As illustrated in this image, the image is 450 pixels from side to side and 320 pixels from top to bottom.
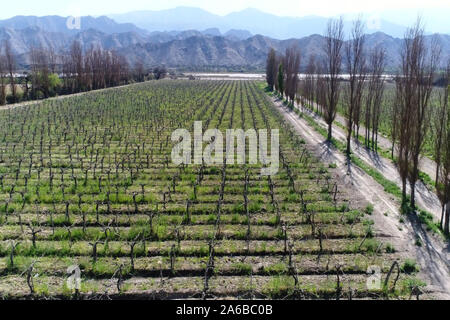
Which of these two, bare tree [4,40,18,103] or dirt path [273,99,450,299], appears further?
bare tree [4,40,18,103]

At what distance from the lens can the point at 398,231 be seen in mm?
10070

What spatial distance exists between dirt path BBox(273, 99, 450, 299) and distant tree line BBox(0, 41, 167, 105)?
36.4 meters

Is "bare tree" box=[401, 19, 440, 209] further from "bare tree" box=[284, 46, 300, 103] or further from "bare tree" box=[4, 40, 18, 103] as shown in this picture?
"bare tree" box=[4, 40, 18, 103]

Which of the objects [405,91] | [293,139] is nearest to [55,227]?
[405,91]

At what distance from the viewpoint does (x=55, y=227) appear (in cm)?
992

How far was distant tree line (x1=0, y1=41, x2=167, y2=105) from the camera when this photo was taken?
42281 millimetres

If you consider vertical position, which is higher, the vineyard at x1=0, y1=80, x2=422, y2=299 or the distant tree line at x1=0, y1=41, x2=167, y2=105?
the distant tree line at x1=0, y1=41, x2=167, y2=105

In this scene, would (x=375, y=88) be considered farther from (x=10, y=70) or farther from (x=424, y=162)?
(x=10, y=70)

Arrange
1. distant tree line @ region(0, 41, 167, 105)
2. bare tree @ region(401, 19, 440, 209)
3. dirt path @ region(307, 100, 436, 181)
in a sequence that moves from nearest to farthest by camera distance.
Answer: bare tree @ region(401, 19, 440, 209), dirt path @ region(307, 100, 436, 181), distant tree line @ region(0, 41, 167, 105)

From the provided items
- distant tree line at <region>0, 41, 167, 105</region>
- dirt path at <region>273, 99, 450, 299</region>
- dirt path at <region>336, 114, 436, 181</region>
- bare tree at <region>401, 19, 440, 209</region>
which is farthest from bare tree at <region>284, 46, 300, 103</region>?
distant tree line at <region>0, 41, 167, 105</region>

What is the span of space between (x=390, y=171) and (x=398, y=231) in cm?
664

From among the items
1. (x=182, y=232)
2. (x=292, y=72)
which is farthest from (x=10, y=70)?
(x=182, y=232)

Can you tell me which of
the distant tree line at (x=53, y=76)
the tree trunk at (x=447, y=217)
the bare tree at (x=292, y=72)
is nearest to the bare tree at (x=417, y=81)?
the tree trunk at (x=447, y=217)

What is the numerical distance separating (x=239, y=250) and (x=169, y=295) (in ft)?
7.53
